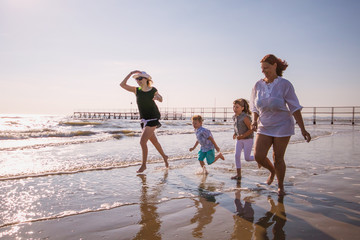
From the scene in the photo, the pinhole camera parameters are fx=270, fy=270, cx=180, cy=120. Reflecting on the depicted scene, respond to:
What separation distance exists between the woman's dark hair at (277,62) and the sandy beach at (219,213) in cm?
158

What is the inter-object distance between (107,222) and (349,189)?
3.17m

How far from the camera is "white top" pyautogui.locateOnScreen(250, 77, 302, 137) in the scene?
10.6 ft

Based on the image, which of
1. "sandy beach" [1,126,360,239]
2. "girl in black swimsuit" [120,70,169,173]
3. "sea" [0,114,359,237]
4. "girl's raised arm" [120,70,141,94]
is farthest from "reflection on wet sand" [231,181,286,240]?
"girl's raised arm" [120,70,141,94]

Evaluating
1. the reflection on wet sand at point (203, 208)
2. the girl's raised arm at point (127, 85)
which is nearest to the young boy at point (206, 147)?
the reflection on wet sand at point (203, 208)

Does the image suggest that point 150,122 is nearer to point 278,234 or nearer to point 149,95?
point 149,95

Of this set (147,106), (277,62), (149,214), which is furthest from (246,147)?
(149,214)

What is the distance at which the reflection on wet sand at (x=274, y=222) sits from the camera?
2.14 m

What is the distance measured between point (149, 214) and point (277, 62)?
2.35m

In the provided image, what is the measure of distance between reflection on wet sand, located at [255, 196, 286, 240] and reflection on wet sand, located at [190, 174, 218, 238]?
0.45 meters

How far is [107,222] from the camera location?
2451 mm

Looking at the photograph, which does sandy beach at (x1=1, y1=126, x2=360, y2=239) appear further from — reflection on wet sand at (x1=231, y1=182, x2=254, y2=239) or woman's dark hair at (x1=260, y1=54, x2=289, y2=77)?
woman's dark hair at (x1=260, y1=54, x2=289, y2=77)

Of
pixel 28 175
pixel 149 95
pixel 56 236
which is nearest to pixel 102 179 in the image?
pixel 28 175

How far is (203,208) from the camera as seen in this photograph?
2.87m

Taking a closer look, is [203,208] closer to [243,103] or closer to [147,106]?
[243,103]
